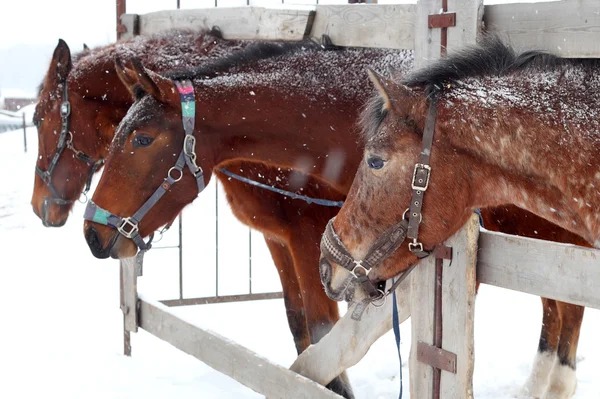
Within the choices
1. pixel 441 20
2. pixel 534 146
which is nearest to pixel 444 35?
pixel 441 20

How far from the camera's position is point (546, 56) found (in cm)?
244

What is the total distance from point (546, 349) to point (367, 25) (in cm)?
210

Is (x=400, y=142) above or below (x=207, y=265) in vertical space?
above

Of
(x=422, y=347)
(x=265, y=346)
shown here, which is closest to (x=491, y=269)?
(x=422, y=347)

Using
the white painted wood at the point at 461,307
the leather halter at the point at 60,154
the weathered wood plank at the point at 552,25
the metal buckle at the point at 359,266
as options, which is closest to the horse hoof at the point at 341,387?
the white painted wood at the point at 461,307

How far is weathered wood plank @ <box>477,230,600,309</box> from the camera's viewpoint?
224 centimetres

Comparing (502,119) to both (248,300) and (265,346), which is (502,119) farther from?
(248,300)

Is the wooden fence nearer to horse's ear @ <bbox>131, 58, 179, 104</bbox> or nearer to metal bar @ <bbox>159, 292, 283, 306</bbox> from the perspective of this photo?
horse's ear @ <bbox>131, 58, 179, 104</bbox>

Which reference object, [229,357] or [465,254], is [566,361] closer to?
[465,254]

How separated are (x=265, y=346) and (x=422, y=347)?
2.80 meters

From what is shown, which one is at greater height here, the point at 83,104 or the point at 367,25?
the point at 367,25

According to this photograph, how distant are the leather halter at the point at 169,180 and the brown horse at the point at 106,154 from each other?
661 millimetres

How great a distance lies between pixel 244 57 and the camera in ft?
12.2

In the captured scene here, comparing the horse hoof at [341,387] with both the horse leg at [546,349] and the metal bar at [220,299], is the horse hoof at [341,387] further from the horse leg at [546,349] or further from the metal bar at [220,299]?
the metal bar at [220,299]
